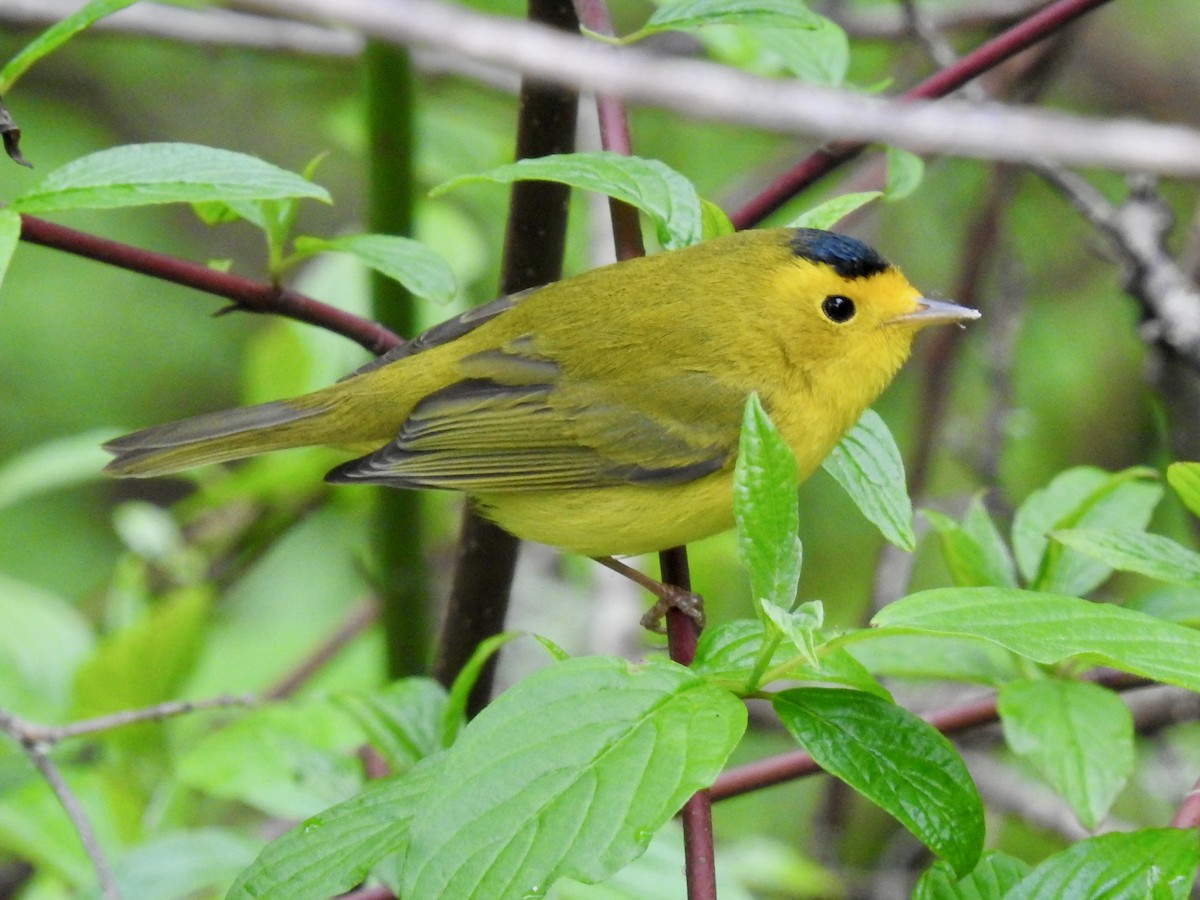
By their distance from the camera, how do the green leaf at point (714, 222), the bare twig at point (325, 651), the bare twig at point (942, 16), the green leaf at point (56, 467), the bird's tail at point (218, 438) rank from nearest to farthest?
the green leaf at point (714, 222) → the bird's tail at point (218, 438) → the green leaf at point (56, 467) → the bare twig at point (325, 651) → the bare twig at point (942, 16)

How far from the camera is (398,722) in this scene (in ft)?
7.17

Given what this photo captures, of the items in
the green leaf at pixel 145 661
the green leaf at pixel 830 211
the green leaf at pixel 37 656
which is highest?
the green leaf at pixel 830 211

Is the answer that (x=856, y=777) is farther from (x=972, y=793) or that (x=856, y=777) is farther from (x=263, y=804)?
(x=263, y=804)

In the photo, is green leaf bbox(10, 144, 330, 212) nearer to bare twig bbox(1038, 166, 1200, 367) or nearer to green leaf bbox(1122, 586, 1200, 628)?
green leaf bbox(1122, 586, 1200, 628)

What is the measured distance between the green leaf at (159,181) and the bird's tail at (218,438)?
1157 mm

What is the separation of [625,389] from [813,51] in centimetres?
80

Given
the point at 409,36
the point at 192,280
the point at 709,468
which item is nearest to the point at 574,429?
the point at 709,468

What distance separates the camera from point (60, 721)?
333 cm

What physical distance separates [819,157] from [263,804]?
5.00 feet

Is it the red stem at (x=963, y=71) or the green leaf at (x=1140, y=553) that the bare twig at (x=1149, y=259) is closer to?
the red stem at (x=963, y=71)

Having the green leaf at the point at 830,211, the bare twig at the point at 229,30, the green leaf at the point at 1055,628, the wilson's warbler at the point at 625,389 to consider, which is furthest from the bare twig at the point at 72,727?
the bare twig at the point at 229,30

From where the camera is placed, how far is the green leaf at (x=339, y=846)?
1597mm

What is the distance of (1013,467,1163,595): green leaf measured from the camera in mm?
2213

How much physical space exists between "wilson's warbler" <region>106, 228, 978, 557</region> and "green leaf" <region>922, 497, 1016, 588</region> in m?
0.60
